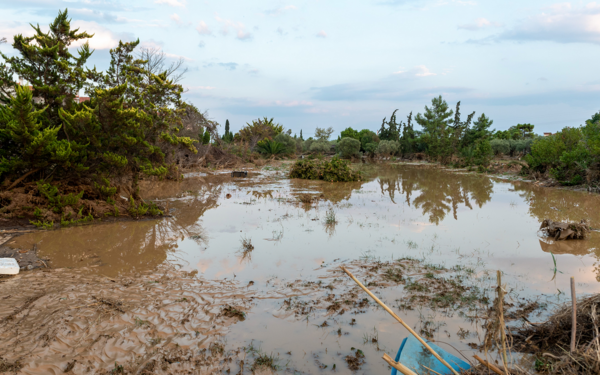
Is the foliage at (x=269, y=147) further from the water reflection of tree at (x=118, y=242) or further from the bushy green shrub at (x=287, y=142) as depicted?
the water reflection of tree at (x=118, y=242)

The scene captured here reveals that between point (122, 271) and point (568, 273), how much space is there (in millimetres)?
7593

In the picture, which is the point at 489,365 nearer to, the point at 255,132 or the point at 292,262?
the point at 292,262

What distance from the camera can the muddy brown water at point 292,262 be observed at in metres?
3.87

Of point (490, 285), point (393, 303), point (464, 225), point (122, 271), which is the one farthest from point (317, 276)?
point (464, 225)

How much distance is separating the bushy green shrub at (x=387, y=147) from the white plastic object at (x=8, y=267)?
3879 cm

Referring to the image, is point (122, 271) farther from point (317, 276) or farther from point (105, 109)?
point (105, 109)

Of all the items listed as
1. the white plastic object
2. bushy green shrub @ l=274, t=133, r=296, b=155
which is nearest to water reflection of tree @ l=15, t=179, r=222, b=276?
the white plastic object

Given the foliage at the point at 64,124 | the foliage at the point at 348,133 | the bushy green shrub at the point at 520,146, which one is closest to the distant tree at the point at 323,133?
the foliage at the point at 348,133

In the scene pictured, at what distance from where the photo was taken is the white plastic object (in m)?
5.53

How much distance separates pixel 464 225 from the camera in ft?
31.8

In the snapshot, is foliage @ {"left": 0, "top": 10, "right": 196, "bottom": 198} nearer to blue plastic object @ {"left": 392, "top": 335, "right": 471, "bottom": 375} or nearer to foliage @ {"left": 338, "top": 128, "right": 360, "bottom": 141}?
A: blue plastic object @ {"left": 392, "top": 335, "right": 471, "bottom": 375}

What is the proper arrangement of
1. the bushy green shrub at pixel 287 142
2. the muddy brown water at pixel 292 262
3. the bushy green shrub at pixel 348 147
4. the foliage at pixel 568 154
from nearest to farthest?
the muddy brown water at pixel 292 262 → the foliage at pixel 568 154 → the bushy green shrub at pixel 287 142 → the bushy green shrub at pixel 348 147

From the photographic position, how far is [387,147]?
41.2 m

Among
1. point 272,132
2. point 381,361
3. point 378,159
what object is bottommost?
point 381,361
